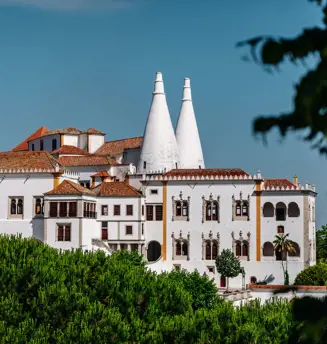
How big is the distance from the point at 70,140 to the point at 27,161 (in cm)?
1637

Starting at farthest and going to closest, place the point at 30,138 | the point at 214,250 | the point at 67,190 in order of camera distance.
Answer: the point at 30,138, the point at 214,250, the point at 67,190

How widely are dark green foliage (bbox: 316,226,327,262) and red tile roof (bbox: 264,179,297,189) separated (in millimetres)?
10869

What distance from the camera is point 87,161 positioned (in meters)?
71.9

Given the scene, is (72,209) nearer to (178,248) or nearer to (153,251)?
(153,251)

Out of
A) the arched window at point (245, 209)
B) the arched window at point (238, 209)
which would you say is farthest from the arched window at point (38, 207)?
the arched window at point (245, 209)

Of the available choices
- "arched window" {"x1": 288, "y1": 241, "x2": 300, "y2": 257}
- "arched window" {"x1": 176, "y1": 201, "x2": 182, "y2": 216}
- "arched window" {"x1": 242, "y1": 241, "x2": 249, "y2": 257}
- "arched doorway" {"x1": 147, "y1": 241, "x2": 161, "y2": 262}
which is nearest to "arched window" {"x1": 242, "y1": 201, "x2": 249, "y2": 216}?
"arched window" {"x1": 242, "y1": 241, "x2": 249, "y2": 257}

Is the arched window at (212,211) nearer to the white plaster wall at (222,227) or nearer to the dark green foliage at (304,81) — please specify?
the white plaster wall at (222,227)

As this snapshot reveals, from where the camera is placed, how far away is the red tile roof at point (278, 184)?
209 ft

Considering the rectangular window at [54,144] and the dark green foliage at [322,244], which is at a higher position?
the rectangular window at [54,144]

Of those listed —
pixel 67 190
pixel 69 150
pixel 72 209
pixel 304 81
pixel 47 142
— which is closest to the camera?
pixel 304 81

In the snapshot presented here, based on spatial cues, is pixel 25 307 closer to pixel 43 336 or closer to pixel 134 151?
pixel 43 336

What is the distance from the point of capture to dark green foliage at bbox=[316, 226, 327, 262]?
76938 millimetres

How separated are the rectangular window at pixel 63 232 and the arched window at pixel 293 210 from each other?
1525 cm

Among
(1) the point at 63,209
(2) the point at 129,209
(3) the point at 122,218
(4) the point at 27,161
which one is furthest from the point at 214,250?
(4) the point at 27,161
